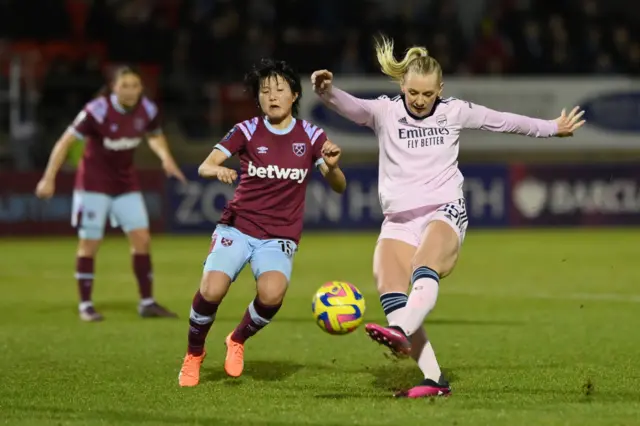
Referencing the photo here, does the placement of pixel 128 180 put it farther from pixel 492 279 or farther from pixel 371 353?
pixel 492 279

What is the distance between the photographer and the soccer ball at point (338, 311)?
708 centimetres

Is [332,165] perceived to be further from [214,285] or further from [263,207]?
[214,285]

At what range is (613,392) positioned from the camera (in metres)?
6.94

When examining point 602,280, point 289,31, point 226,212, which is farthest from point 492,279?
point 289,31

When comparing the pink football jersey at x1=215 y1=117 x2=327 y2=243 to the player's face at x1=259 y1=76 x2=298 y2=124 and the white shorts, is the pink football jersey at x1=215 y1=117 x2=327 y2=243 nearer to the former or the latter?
the player's face at x1=259 y1=76 x2=298 y2=124

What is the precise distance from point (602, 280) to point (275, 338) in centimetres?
548

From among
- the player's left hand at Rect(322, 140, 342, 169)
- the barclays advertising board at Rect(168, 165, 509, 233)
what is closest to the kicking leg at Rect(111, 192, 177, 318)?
the player's left hand at Rect(322, 140, 342, 169)

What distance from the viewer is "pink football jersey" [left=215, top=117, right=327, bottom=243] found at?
24.7ft

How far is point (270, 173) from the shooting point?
24.7 feet

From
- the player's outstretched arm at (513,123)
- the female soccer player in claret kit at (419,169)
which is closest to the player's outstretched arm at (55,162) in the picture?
the female soccer player in claret kit at (419,169)

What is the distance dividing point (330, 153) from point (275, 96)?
26.6 inches

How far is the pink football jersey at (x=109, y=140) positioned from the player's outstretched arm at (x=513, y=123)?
4833 millimetres

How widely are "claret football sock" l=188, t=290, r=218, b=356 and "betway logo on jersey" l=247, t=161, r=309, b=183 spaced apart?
0.82m

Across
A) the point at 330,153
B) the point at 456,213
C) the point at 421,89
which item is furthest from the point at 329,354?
the point at 421,89
